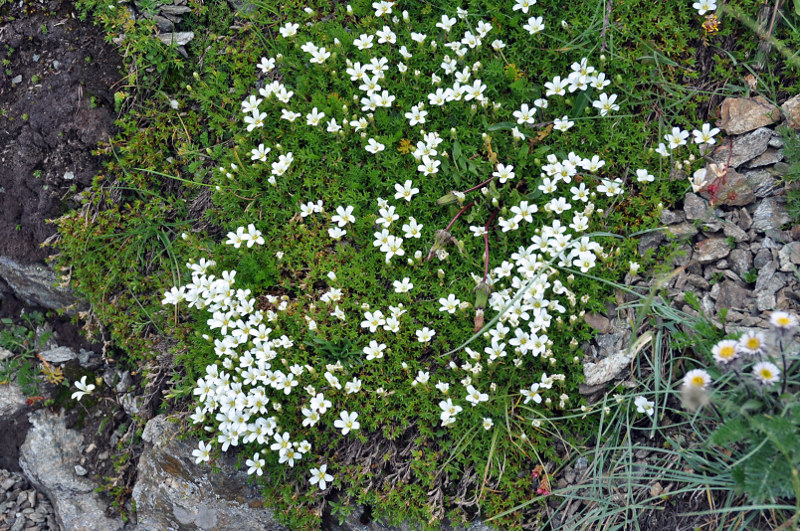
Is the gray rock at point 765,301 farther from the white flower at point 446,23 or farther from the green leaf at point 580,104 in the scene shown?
the white flower at point 446,23

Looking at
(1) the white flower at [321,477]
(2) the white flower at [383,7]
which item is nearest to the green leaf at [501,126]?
(2) the white flower at [383,7]

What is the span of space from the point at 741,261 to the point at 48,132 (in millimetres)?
6305

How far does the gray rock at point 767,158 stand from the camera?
439 cm

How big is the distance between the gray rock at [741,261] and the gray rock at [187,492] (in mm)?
4067

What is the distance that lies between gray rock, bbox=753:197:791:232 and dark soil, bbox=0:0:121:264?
5852 mm

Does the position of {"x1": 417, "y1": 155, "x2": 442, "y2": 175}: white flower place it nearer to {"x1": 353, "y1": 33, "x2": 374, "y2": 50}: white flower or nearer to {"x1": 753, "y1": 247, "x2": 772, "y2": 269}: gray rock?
{"x1": 353, "y1": 33, "x2": 374, "y2": 50}: white flower

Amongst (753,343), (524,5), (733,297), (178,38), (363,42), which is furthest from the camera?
(178,38)

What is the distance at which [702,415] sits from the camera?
384cm

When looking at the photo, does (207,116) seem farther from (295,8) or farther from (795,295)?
(795,295)

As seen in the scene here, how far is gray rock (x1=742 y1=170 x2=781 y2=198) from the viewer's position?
4.35 m

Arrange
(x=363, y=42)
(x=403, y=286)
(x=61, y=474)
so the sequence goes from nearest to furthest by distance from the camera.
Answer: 1. (x=403, y=286)
2. (x=363, y=42)
3. (x=61, y=474)

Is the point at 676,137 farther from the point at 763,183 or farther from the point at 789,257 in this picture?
the point at 789,257

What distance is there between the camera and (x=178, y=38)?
19.1ft

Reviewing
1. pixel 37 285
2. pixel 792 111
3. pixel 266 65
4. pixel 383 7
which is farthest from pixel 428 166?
pixel 37 285
